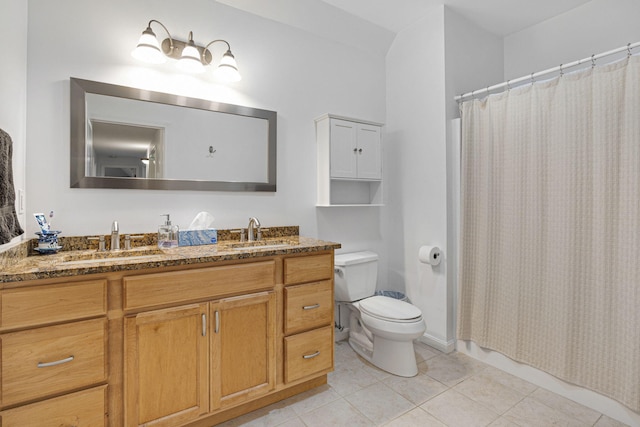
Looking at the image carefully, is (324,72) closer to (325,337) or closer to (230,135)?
(230,135)

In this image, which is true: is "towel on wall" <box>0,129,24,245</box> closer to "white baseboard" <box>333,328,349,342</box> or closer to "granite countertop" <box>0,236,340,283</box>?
"granite countertop" <box>0,236,340,283</box>

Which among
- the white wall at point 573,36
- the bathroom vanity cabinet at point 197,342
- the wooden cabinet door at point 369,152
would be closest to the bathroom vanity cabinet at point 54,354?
the bathroom vanity cabinet at point 197,342

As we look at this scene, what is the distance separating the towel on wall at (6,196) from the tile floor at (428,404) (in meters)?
1.33

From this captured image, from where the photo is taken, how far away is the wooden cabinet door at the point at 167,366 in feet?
4.49

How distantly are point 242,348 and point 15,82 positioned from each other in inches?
65.5

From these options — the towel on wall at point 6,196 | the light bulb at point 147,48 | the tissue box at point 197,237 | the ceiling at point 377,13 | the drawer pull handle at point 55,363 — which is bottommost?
the drawer pull handle at point 55,363

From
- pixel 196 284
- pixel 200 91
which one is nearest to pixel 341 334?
pixel 196 284

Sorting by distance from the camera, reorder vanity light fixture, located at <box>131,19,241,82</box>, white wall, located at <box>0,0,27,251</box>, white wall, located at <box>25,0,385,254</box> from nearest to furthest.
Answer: white wall, located at <box>0,0,27,251</box> → white wall, located at <box>25,0,385,254</box> → vanity light fixture, located at <box>131,19,241,82</box>

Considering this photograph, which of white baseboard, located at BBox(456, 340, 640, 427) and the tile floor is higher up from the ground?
white baseboard, located at BBox(456, 340, 640, 427)

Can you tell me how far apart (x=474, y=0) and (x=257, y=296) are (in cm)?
261

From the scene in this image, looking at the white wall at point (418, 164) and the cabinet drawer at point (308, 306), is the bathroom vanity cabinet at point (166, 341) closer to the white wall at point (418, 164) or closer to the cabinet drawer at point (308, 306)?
the cabinet drawer at point (308, 306)

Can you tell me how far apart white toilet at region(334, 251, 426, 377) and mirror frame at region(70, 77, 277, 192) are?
88 cm

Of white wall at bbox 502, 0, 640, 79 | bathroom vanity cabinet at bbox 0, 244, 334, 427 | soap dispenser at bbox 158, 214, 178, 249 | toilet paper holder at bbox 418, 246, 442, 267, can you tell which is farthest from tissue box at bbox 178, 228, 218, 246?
white wall at bbox 502, 0, 640, 79

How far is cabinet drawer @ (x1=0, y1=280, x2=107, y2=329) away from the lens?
1.14 metres
